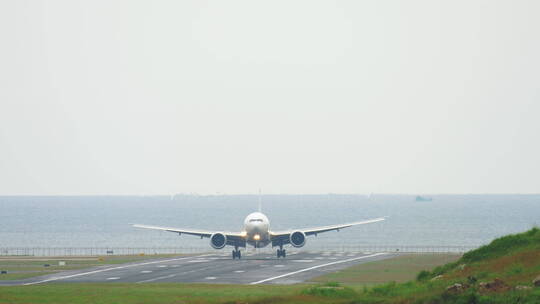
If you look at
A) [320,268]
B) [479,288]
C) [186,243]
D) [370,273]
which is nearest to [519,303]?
[479,288]

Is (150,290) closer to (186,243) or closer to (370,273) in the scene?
(370,273)

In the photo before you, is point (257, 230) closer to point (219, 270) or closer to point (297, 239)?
point (297, 239)

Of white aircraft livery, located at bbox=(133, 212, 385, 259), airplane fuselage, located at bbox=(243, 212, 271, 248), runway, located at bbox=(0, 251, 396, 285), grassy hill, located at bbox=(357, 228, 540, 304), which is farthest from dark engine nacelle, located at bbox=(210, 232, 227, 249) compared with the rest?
grassy hill, located at bbox=(357, 228, 540, 304)

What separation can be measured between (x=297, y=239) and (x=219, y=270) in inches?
694

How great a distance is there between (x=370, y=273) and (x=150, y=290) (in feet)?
78.7

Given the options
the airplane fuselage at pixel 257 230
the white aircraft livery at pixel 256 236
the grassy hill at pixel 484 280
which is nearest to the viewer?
the grassy hill at pixel 484 280

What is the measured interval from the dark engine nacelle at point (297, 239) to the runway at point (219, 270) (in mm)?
1681

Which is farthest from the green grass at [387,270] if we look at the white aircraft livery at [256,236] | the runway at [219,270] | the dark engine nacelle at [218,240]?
the dark engine nacelle at [218,240]

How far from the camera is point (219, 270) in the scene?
249 ft

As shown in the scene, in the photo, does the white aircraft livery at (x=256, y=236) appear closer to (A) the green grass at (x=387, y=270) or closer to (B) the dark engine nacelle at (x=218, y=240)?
(B) the dark engine nacelle at (x=218, y=240)

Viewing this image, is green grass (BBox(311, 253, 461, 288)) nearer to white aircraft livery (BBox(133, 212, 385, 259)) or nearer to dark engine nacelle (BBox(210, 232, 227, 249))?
white aircraft livery (BBox(133, 212, 385, 259))

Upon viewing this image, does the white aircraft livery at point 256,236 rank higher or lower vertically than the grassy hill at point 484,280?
higher

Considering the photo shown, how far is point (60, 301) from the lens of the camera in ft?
162

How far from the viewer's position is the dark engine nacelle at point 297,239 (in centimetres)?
9144
